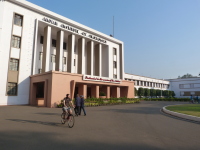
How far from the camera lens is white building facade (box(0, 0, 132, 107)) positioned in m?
23.3

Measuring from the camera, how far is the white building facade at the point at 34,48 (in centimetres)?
2328

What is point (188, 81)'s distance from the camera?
69250mm

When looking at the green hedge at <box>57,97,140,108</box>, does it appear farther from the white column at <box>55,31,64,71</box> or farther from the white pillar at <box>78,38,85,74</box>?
the white pillar at <box>78,38,85,74</box>

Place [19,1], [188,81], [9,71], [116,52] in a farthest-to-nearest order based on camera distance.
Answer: [188,81]
[116,52]
[19,1]
[9,71]

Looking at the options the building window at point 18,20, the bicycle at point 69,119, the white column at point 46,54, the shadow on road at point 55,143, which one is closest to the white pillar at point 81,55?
the white column at point 46,54

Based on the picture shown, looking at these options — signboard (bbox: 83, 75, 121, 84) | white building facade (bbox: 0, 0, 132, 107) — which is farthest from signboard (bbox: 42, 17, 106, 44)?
signboard (bbox: 83, 75, 121, 84)

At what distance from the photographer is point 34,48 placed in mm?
26266

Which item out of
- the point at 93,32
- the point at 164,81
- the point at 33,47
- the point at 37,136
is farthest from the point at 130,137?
the point at 164,81

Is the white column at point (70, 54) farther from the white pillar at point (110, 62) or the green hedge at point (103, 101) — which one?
the white pillar at point (110, 62)

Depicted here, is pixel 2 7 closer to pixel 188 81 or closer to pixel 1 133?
pixel 1 133

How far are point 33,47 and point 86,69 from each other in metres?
13.4

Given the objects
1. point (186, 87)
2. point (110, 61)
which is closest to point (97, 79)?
point (110, 61)

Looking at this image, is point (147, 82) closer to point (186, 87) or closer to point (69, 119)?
point (186, 87)

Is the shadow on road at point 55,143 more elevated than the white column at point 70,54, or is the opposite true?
the white column at point 70,54
